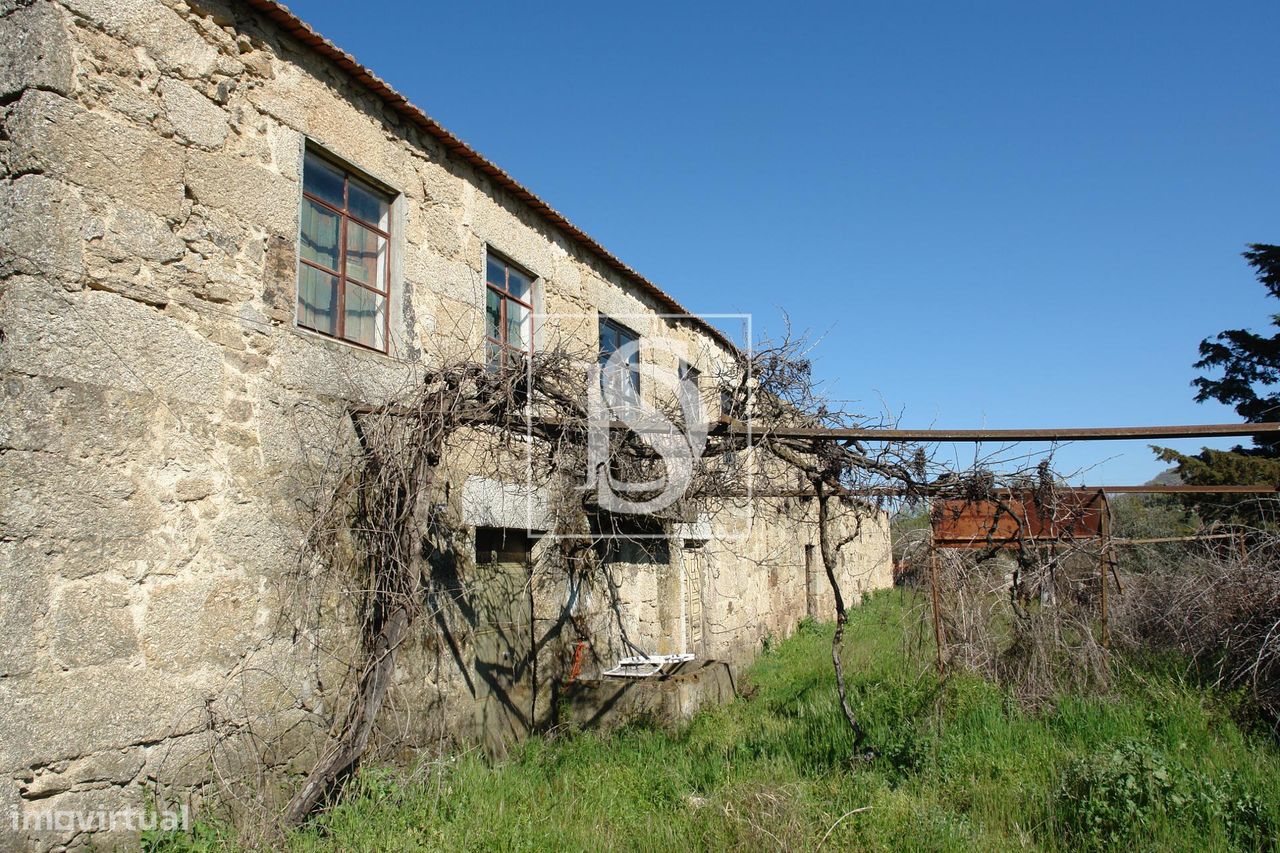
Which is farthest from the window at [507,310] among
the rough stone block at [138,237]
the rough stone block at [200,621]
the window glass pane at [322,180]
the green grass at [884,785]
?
the green grass at [884,785]

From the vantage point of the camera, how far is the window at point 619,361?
8.45 meters

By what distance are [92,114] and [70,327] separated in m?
1.08

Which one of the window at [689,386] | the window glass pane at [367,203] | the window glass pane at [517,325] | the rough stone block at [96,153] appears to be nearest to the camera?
the rough stone block at [96,153]

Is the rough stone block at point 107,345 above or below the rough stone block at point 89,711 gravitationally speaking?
above

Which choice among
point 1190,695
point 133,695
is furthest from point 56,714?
point 1190,695

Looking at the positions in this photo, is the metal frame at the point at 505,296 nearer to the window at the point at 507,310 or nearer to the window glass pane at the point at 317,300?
the window at the point at 507,310

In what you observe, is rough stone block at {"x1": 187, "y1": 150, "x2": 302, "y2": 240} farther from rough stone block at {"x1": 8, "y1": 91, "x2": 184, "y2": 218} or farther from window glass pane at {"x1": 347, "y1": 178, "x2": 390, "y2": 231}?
window glass pane at {"x1": 347, "y1": 178, "x2": 390, "y2": 231}

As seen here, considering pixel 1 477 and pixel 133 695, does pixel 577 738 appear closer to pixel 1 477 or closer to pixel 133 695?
pixel 133 695

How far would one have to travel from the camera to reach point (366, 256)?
5.71 metres

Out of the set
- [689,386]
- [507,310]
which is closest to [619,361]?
[689,386]

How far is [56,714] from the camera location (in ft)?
11.7

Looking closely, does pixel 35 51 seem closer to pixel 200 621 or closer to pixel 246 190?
pixel 246 190
